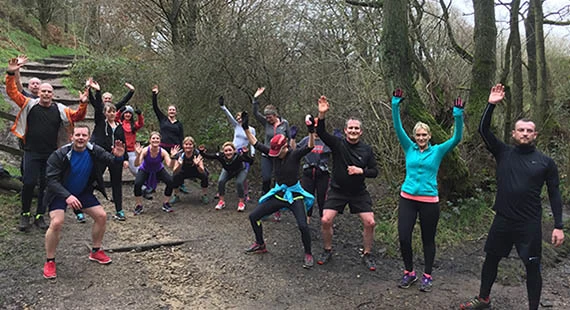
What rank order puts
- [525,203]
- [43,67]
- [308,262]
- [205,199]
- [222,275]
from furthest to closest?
[43,67] < [205,199] < [308,262] < [222,275] < [525,203]

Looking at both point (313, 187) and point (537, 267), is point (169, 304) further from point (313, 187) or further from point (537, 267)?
point (537, 267)

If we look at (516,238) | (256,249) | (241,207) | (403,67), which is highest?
(403,67)

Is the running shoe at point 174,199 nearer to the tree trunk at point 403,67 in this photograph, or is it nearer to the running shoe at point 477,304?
the tree trunk at point 403,67

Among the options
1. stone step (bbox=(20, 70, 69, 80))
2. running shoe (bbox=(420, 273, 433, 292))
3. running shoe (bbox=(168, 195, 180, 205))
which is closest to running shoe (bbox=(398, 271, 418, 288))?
running shoe (bbox=(420, 273, 433, 292))

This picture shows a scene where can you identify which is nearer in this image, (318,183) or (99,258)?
(99,258)

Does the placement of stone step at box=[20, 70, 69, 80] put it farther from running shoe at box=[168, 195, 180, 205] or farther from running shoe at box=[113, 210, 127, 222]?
running shoe at box=[113, 210, 127, 222]

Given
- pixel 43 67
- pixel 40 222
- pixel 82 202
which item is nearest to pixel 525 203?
pixel 82 202

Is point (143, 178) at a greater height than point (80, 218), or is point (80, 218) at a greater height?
point (143, 178)

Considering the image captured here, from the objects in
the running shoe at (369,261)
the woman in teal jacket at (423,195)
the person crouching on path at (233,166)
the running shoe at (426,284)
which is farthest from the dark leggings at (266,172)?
the running shoe at (426,284)

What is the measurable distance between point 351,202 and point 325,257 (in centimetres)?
91

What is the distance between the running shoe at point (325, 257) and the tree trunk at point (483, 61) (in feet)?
15.7

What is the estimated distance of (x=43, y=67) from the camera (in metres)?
16.4

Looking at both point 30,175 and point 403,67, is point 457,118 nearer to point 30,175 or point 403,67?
point 403,67

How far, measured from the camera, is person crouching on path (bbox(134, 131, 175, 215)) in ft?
24.6
